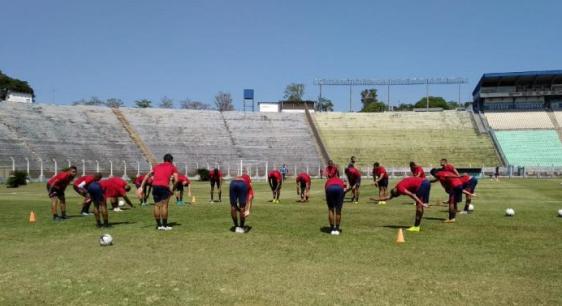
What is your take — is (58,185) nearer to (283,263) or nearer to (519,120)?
(283,263)

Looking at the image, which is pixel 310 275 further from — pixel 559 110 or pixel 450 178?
pixel 559 110

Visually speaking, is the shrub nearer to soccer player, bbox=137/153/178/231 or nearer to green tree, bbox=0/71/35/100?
soccer player, bbox=137/153/178/231

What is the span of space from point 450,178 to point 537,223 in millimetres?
2941

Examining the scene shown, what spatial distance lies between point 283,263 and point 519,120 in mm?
85916

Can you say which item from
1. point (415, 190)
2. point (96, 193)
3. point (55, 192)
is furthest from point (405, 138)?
point (96, 193)

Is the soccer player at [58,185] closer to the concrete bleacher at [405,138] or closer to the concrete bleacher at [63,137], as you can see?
the concrete bleacher at [63,137]

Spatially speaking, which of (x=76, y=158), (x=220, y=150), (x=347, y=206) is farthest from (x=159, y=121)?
(x=347, y=206)

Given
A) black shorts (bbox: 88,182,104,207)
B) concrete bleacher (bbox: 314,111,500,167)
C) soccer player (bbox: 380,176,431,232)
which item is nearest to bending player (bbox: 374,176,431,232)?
soccer player (bbox: 380,176,431,232)

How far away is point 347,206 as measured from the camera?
2355cm

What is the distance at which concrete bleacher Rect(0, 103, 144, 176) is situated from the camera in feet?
191

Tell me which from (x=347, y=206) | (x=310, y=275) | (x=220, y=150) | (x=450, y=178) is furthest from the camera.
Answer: (x=220, y=150)

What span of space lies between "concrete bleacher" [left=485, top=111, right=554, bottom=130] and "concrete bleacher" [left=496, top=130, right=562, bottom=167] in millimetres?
2111

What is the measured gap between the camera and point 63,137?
64.2 m

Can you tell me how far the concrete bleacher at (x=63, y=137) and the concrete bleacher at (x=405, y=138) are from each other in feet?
93.1
